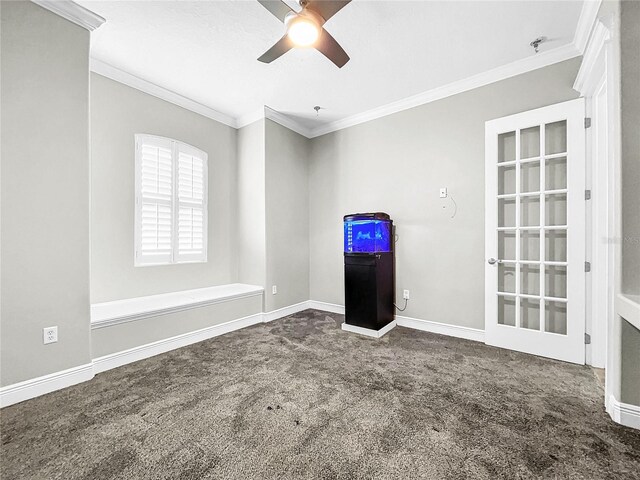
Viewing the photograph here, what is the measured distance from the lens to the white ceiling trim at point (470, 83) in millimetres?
2512

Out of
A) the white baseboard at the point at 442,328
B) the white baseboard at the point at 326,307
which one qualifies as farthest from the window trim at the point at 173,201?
the white baseboard at the point at 442,328

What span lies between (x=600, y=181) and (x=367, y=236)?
81.5 inches

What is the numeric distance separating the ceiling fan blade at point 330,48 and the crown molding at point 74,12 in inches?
71.0

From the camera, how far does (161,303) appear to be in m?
2.88

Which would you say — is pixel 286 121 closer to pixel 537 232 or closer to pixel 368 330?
pixel 368 330

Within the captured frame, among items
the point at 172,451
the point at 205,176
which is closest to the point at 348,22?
the point at 205,176

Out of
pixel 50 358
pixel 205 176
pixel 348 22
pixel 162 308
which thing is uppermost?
pixel 348 22

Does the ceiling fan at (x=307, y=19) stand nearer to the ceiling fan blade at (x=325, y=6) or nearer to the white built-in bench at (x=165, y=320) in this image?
the ceiling fan blade at (x=325, y=6)

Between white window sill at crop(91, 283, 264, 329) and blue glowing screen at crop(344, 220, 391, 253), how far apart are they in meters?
1.43

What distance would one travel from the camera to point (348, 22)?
7.22 feet

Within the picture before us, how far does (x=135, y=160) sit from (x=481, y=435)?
12.9 feet

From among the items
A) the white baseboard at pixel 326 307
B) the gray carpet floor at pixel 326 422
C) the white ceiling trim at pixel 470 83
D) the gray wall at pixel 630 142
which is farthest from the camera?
the white baseboard at pixel 326 307

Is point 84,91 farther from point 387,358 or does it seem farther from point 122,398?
point 387,358

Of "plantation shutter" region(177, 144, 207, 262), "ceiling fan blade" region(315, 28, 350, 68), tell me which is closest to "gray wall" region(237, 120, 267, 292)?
"plantation shutter" region(177, 144, 207, 262)
